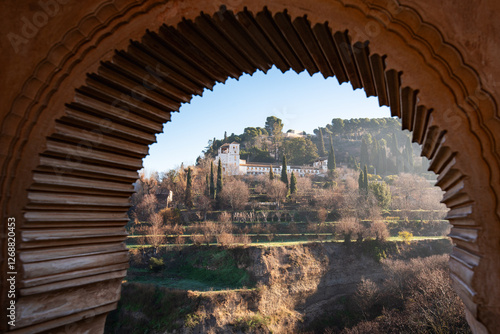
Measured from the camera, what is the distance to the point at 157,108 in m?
2.29

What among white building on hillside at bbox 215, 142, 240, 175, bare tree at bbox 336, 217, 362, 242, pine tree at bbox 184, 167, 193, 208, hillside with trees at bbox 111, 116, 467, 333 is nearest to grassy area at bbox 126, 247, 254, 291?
hillside with trees at bbox 111, 116, 467, 333

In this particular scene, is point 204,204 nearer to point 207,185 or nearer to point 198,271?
point 207,185

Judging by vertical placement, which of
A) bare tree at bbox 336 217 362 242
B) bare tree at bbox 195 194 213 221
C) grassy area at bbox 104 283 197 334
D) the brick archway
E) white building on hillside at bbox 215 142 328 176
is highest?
white building on hillside at bbox 215 142 328 176

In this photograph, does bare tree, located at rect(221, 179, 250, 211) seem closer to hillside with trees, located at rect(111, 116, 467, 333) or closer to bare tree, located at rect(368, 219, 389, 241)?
hillside with trees, located at rect(111, 116, 467, 333)

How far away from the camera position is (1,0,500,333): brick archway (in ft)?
4.34

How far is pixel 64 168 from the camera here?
1984 mm

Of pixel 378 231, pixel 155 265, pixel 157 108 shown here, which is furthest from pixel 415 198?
pixel 157 108

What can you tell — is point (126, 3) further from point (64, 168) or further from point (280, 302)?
point (280, 302)

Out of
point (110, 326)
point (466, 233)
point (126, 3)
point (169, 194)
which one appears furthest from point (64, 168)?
point (169, 194)

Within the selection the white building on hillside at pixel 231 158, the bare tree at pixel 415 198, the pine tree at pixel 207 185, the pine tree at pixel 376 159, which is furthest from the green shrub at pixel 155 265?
the pine tree at pixel 376 159

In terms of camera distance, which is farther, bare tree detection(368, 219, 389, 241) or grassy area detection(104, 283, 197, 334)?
bare tree detection(368, 219, 389, 241)

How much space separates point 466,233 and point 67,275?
2.25m

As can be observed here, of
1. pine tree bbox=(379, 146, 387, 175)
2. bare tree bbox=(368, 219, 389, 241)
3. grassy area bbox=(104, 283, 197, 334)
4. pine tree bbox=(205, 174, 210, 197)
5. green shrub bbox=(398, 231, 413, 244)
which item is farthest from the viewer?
pine tree bbox=(379, 146, 387, 175)

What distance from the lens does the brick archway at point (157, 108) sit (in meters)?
1.32
